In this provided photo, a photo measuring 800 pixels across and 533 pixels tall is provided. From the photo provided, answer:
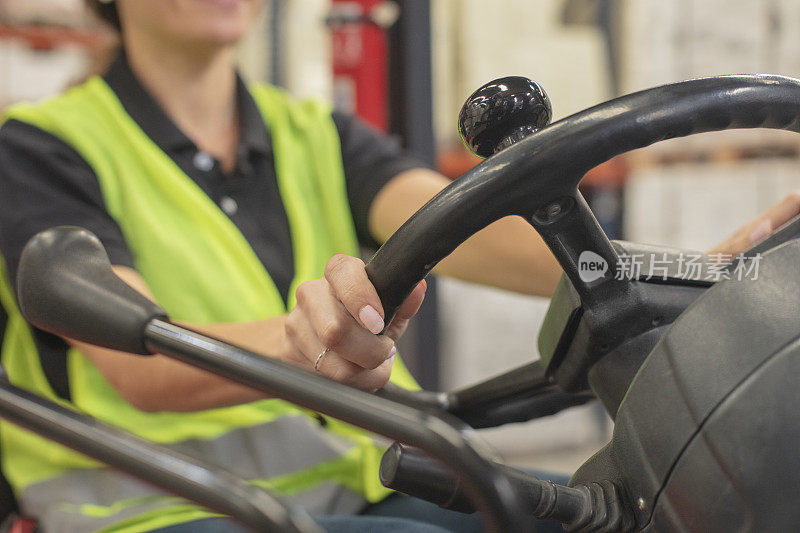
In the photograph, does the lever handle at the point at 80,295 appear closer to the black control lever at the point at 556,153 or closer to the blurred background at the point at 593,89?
the black control lever at the point at 556,153

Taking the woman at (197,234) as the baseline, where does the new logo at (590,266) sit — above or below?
above

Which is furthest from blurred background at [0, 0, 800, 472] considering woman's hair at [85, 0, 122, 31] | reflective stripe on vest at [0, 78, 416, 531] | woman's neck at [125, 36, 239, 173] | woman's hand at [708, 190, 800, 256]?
woman's hand at [708, 190, 800, 256]

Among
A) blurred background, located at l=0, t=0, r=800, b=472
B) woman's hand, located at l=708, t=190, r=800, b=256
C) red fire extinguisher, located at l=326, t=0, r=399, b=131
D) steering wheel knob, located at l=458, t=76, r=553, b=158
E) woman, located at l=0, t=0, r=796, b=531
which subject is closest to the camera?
steering wheel knob, located at l=458, t=76, r=553, b=158

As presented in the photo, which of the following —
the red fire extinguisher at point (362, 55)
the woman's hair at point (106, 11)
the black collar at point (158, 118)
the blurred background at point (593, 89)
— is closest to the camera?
the black collar at point (158, 118)

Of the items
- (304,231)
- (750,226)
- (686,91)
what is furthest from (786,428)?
(304,231)

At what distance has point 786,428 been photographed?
396 mm

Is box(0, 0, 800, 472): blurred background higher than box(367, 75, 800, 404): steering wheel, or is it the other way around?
box(367, 75, 800, 404): steering wheel

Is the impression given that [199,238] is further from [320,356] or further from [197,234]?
[320,356]

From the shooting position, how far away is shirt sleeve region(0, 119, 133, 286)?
79 cm

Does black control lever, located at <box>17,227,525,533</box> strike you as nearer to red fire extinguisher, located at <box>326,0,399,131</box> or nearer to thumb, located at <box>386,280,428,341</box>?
thumb, located at <box>386,280,428,341</box>

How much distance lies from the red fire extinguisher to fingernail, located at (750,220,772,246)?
1258 mm

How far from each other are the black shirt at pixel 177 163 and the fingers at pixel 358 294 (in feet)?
1.15

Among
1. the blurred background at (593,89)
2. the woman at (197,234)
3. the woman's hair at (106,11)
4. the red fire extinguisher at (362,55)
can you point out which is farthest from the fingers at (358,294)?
the blurred background at (593,89)

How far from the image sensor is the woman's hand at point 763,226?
63 centimetres
